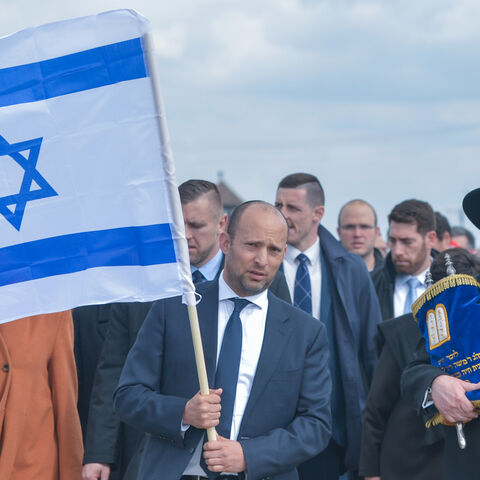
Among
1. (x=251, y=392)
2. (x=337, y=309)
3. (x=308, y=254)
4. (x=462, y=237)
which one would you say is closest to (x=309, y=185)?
(x=308, y=254)

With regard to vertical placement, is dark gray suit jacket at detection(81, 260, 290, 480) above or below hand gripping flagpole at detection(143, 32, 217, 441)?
below

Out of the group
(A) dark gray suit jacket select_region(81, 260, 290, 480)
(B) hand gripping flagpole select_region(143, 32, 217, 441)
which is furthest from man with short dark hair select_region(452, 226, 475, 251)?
(B) hand gripping flagpole select_region(143, 32, 217, 441)

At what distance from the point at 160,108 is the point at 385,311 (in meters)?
3.60

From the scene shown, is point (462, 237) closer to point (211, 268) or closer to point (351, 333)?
point (351, 333)

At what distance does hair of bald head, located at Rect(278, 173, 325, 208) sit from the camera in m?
6.82

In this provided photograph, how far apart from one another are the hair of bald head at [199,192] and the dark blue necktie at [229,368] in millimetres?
1778

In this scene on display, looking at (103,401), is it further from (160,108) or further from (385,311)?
(385,311)

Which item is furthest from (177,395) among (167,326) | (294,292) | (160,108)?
(294,292)

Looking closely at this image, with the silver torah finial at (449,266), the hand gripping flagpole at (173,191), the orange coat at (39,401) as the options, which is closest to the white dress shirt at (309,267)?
the silver torah finial at (449,266)

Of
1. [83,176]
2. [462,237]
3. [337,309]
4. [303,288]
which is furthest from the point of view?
[462,237]

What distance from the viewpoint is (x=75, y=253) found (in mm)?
4070

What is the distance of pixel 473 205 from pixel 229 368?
126 centimetres

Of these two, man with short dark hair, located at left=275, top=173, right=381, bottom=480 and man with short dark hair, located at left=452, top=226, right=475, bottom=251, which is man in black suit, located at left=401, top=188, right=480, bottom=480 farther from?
man with short dark hair, located at left=452, top=226, right=475, bottom=251

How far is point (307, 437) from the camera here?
403 centimetres
